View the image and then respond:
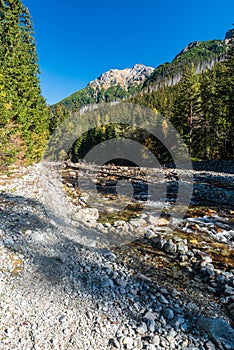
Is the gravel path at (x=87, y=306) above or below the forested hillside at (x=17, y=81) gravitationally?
below

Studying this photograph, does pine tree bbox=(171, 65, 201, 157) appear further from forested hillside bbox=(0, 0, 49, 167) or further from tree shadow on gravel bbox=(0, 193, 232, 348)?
tree shadow on gravel bbox=(0, 193, 232, 348)

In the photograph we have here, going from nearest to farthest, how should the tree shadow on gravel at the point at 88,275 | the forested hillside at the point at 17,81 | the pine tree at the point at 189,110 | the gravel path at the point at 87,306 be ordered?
1. the gravel path at the point at 87,306
2. the tree shadow on gravel at the point at 88,275
3. the forested hillside at the point at 17,81
4. the pine tree at the point at 189,110

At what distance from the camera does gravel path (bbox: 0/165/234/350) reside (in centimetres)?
359

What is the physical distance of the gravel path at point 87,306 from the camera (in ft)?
11.8

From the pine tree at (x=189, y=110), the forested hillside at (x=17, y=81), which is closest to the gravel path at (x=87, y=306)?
the forested hillside at (x=17, y=81)

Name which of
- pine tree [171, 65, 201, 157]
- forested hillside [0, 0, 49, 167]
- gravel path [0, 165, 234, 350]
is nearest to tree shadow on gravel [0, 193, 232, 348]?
gravel path [0, 165, 234, 350]

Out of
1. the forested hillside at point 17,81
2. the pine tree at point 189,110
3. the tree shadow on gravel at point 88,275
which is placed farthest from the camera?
the pine tree at point 189,110

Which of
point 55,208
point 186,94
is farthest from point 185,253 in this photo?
point 186,94

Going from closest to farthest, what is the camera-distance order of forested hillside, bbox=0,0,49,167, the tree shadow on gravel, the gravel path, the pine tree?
the gravel path
the tree shadow on gravel
forested hillside, bbox=0,0,49,167
the pine tree

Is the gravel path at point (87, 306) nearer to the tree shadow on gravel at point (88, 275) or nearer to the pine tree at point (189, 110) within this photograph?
the tree shadow on gravel at point (88, 275)

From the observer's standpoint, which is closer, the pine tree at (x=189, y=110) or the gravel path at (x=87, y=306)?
the gravel path at (x=87, y=306)

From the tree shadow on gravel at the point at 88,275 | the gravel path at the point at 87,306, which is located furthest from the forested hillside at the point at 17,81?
the gravel path at the point at 87,306

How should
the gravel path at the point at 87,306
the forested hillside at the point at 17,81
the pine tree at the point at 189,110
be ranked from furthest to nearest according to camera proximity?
the pine tree at the point at 189,110 → the forested hillside at the point at 17,81 → the gravel path at the point at 87,306

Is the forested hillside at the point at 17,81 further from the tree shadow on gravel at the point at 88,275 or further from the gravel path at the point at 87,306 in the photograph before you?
the gravel path at the point at 87,306
